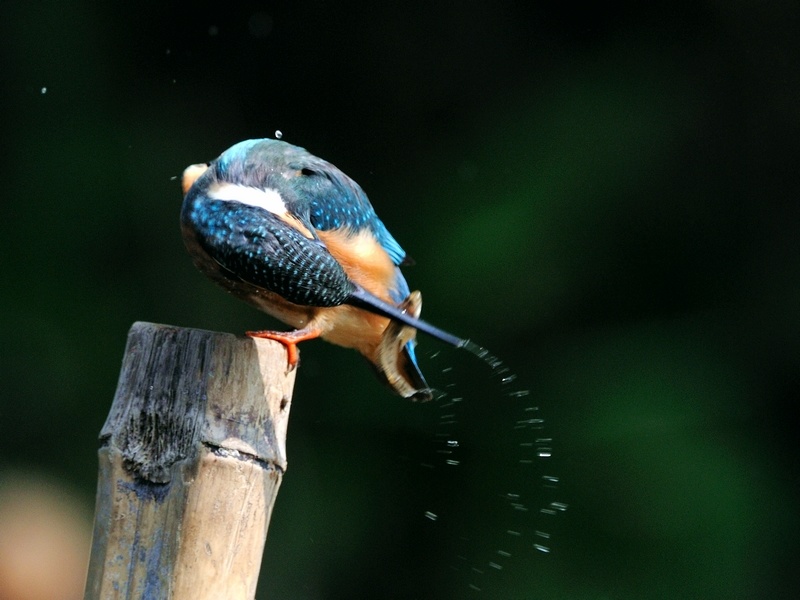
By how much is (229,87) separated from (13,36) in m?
0.70

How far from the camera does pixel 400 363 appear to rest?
164 centimetres

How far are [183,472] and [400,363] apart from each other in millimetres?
706

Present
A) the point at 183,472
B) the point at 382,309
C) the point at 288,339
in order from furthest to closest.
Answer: the point at 382,309
the point at 288,339
the point at 183,472

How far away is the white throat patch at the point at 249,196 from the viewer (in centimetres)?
141

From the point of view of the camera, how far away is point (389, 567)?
2.93m

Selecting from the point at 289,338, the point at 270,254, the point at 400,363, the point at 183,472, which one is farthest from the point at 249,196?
the point at 183,472

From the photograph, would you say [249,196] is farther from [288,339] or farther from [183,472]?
[183,472]

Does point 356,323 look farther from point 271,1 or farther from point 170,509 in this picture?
point 271,1

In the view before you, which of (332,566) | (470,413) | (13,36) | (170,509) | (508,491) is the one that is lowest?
(170,509)

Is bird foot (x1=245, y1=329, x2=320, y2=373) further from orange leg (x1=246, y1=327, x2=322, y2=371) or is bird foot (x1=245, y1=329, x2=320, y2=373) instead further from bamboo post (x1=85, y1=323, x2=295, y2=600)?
bamboo post (x1=85, y1=323, x2=295, y2=600)

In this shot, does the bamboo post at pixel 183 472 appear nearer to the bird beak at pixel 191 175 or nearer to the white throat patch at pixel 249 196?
the white throat patch at pixel 249 196

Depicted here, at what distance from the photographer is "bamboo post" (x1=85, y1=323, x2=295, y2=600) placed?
37.9 inches

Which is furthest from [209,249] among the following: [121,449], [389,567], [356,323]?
[389,567]

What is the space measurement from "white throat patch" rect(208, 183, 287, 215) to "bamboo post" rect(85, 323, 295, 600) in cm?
40
